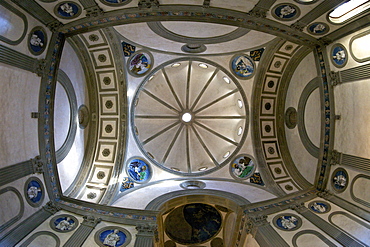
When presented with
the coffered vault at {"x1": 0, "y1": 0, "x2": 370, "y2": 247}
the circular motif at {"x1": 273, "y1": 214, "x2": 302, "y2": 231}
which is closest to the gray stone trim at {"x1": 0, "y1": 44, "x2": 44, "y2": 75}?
the coffered vault at {"x1": 0, "y1": 0, "x2": 370, "y2": 247}

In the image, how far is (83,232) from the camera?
994 cm

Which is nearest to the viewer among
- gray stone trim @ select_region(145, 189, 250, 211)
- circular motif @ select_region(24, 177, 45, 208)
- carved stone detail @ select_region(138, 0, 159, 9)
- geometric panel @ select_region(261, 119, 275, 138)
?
carved stone detail @ select_region(138, 0, 159, 9)

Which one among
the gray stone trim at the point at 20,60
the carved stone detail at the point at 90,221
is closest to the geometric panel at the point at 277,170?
the carved stone detail at the point at 90,221

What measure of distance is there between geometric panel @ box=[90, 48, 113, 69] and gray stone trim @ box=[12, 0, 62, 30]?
4753 millimetres

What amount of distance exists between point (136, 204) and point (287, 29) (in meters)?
9.97

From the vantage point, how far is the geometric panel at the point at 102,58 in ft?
47.1

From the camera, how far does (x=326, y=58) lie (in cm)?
1132

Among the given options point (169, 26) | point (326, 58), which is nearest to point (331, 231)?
point (326, 58)

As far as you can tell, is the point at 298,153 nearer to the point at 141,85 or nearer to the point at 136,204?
the point at 136,204

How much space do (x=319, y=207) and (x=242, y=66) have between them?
8973 millimetres

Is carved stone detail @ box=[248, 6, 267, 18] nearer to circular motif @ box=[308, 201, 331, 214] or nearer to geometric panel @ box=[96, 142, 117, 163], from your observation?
circular motif @ box=[308, 201, 331, 214]

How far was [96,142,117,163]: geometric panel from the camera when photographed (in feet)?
51.6

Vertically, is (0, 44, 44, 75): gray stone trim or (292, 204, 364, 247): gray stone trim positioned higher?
(0, 44, 44, 75): gray stone trim

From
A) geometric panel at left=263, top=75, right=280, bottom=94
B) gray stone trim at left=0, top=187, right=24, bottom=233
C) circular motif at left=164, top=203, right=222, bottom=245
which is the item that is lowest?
circular motif at left=164, top=203, right=222, bottom=245
